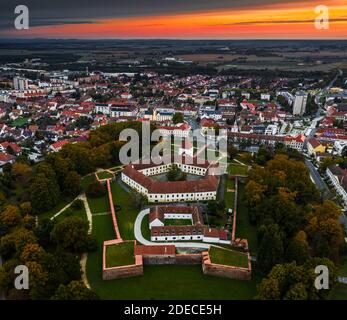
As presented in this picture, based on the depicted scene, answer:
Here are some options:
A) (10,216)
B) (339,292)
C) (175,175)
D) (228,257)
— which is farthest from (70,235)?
(339,292)

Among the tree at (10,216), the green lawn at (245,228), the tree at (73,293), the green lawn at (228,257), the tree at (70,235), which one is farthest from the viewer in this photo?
the tree at (10,216)

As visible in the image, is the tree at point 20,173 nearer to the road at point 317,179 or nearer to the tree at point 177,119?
the road at point 317,179

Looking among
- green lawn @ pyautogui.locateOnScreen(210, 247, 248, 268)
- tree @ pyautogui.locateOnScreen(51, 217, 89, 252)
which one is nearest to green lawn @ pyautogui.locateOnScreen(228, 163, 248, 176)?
green lawn @ pyautogui.locateOnScreen(210, 247, 248, 268)

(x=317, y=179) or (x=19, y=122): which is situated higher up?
(x=19, y=122)

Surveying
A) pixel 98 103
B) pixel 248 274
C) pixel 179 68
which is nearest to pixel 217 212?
pixel 248 274

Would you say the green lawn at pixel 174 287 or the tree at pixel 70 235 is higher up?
the tree at pixel 70 235

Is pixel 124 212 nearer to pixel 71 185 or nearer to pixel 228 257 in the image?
pixel 71 185

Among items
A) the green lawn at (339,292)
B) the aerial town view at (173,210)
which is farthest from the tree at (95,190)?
the green lawn at (339,292)

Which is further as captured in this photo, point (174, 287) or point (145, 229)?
point (145, 229)
